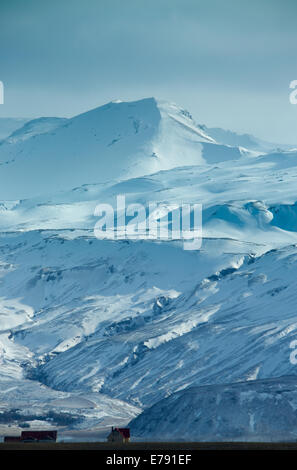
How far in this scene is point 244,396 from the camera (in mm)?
183375

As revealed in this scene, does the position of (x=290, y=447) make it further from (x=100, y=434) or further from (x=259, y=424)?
(x=100, y=434)

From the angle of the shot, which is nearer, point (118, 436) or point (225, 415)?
point (118, 436)

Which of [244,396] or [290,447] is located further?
[244,396]

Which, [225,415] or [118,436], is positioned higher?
[225,415]

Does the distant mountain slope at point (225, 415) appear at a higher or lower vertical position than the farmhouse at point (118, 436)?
higher

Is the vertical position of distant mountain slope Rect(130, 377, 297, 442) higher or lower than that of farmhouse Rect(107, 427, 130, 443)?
higher

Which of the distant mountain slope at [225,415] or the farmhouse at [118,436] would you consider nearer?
the farmhouse at [118,436]

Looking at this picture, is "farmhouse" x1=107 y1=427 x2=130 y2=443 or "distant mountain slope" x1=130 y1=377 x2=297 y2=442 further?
"distant mountain slope" x1=130 y1=377 x2=297 y2=442

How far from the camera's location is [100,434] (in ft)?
602
